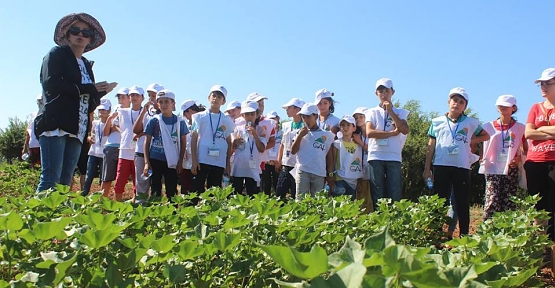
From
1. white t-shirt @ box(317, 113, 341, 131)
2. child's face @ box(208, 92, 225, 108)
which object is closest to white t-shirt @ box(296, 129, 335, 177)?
white t-shirt @ box(317, 113, 341, 131)

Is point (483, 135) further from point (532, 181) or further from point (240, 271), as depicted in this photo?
point (240, 271)

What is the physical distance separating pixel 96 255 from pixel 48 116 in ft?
8.27

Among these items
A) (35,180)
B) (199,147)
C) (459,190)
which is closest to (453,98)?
(459,190)

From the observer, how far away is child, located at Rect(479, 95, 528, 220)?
18.2ft

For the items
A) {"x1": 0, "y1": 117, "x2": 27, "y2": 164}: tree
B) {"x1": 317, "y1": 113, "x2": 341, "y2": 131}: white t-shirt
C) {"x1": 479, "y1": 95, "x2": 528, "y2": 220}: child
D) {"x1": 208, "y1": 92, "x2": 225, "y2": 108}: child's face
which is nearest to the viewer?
{"x1": 479, "y1": 95, "x2": 528, "y2": 220}: child

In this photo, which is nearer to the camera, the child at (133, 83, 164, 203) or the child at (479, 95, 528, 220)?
the child at (479, 95, 528, 220)

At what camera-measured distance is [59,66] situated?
380cm

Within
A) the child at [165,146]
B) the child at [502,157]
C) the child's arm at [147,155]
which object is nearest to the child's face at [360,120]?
the child at [502,157]

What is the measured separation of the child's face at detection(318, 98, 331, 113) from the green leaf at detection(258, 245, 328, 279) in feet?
19.5

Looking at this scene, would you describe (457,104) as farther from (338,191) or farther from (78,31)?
(78,31)

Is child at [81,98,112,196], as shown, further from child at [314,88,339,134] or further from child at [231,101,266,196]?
child at [314,88,339,134]

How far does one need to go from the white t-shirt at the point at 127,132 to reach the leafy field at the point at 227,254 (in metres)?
3.93

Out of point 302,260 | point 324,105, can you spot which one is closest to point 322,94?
point 324,105

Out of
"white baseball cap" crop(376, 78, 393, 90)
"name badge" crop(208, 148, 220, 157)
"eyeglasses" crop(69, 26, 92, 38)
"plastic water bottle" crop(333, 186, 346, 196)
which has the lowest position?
"plastic water bottle" crop(333, 186, 346, 196)
